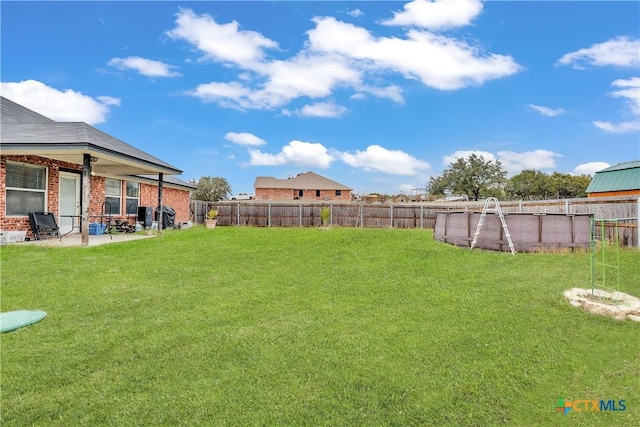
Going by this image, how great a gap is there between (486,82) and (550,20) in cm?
320

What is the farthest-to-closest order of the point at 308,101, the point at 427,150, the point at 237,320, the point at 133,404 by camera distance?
the point at 427,150 < the point at 308,101 < the point at 237,320 < the point at 133,404

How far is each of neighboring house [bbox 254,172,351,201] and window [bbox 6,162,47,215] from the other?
31097mm

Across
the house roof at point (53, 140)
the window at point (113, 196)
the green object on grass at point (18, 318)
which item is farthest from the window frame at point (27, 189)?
the green object on grass at point (18, 318)

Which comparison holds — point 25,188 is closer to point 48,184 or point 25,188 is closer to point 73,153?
point 48,184

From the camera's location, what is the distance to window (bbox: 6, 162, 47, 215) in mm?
9406

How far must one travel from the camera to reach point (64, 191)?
11359 mm

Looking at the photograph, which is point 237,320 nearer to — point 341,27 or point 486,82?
point 341,27

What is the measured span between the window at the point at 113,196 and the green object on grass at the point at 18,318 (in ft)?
34.4

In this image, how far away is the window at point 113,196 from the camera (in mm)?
13617

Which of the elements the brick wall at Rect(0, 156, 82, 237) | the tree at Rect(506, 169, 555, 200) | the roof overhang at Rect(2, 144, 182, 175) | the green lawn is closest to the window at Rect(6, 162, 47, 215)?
the brick wall at Rect(0, 156, 82, 237)

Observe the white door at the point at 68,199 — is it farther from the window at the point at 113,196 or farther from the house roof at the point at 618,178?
the house roof at the point at 618,178

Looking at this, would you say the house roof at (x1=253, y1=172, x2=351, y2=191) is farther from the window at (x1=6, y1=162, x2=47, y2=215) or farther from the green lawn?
the green lawn

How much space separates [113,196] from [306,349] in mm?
13536

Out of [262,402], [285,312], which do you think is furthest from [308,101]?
[262,402]
